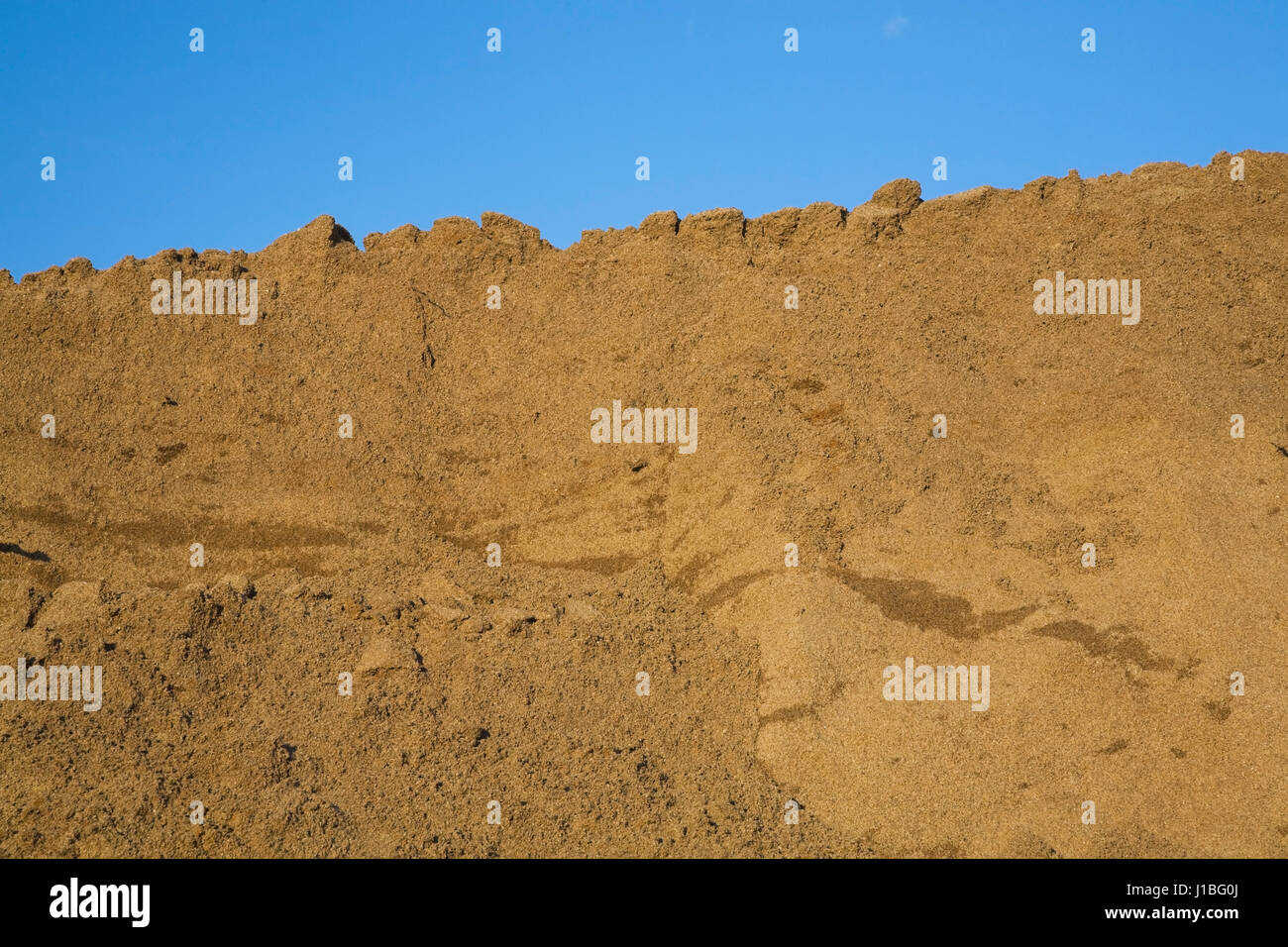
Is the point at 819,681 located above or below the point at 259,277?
below

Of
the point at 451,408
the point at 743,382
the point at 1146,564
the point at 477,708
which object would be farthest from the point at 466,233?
the point at 1146,564

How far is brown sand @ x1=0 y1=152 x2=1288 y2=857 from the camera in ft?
27.9

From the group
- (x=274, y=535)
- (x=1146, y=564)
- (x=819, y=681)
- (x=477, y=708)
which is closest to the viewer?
(x=477, y=708)

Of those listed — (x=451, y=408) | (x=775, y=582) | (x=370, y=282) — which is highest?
(x=370, y=282)

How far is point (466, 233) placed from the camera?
14656 mm

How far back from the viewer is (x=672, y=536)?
12.1m

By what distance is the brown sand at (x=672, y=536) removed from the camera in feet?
27.9

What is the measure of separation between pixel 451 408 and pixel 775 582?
4556 mm

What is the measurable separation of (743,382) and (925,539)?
268 centimetres

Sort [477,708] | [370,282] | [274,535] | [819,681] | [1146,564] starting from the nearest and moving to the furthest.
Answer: [477,708] → [819,681] → [1146,564] → [274,535] → [370,282]

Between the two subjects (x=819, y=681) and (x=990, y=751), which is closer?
(x=990, y=751)

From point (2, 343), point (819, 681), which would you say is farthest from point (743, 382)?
point (2, 343)

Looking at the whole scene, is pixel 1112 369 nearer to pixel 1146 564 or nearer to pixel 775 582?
pixel 1146 564

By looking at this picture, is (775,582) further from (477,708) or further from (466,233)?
(466,233)
